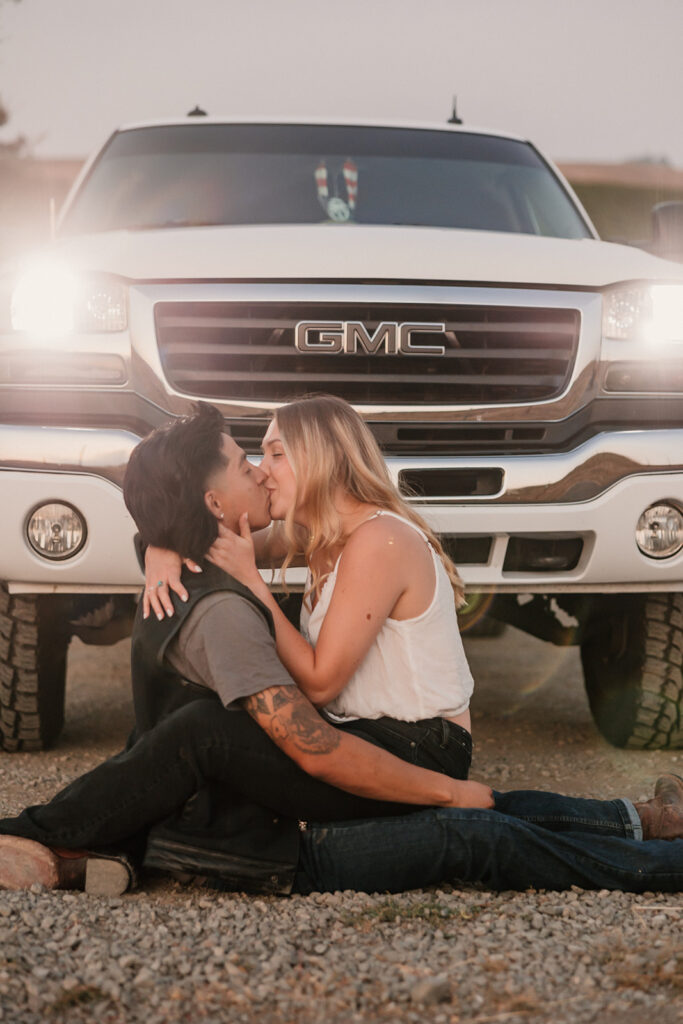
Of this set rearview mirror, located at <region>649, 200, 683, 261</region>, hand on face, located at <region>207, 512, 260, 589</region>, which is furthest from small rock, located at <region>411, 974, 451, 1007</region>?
rearview mirror, located at <region>649, 200, 683, 261</region>

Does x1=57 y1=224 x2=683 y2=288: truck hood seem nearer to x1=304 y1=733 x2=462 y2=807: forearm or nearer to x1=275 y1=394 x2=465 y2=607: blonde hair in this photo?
x1=275 y1=394 x2=465 y2=607: blonde hair

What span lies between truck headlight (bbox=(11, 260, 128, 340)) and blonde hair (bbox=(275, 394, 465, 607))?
0.81 meters

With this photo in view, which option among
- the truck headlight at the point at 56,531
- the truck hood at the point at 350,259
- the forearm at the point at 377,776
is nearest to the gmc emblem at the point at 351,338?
the truck hood at the point at 350,259

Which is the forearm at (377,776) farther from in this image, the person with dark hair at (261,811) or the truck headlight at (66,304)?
the truck headlight at (66,304)

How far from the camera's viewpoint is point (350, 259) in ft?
12.7

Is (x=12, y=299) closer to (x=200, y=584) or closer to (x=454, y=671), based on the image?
(x=200, y=584)

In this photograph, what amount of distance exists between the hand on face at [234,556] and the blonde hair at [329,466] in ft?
0.52

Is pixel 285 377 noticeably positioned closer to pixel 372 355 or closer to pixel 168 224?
pixel 372 355

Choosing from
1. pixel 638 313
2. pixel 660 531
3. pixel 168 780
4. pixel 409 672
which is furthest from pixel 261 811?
pixel 638 313

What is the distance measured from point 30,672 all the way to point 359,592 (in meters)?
1.51

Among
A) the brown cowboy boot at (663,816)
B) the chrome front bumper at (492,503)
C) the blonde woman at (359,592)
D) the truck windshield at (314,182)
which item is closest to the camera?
the blonde woman at (359,592)

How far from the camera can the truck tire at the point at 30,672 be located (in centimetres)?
406

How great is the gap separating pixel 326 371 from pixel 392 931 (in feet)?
5.79

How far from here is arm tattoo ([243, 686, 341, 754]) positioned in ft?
9.52
